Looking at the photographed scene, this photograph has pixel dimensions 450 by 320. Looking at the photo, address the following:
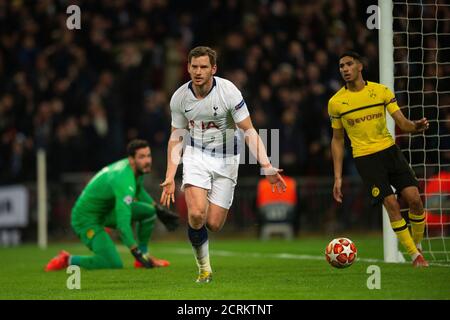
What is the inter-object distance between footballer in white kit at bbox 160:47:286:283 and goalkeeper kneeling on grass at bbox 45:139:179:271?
233 centimetres

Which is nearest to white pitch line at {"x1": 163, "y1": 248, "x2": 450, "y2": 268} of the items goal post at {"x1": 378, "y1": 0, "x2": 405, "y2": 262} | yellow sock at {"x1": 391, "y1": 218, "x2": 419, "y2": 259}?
goal post at {"x1": 378, "y1": 0, "x2": 405, "y2": 262}

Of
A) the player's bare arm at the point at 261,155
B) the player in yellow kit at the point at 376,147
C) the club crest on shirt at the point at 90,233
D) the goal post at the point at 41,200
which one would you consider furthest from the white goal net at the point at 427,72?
the goal post at the point at 41,200

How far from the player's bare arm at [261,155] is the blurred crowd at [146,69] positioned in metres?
8.77

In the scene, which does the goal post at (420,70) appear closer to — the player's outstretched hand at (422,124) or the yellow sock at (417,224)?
the yellow sock at (417,224)

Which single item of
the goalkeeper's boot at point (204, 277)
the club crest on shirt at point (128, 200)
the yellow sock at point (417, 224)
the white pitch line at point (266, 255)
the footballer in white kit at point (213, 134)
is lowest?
the white pitch line at point (266, 255)

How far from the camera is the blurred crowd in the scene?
62.3ft

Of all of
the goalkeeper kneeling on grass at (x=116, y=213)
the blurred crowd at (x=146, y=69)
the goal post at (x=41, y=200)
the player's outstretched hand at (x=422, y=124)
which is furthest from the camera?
the blurred crowd at (x=146, y=69)

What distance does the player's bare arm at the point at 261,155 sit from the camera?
27.9 ft

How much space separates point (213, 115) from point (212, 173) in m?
0.55

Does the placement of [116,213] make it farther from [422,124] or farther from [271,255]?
[422,124]

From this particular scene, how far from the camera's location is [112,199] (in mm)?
11906

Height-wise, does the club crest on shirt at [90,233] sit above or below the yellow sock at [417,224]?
below

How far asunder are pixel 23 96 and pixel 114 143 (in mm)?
2541
